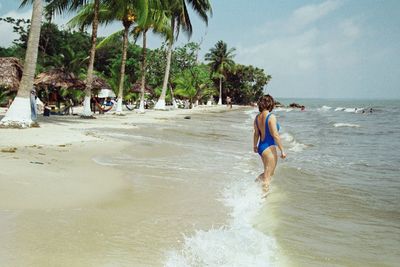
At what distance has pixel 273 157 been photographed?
613 cm

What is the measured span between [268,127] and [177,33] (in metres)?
31.9

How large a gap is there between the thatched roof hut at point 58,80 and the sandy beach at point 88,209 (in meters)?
13.9

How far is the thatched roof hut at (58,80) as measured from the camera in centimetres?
2161

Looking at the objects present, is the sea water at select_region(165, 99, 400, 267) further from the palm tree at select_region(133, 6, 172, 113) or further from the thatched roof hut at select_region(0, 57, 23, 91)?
the palm tree at select_region(133, 6, 172, 113)

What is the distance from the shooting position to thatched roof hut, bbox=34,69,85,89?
70.9 feet

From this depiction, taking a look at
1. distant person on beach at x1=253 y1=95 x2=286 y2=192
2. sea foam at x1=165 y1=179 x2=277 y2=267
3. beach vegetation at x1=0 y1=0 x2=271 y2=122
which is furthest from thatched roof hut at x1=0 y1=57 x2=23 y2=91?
sea foam at x1=165 y1=179 x2=277 y2=267

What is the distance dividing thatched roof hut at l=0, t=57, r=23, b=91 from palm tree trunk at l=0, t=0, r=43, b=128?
3.77 meters

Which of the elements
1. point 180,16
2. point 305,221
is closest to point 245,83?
point 180,16

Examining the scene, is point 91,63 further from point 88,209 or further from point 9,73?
point 88,209

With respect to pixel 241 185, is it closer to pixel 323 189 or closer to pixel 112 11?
pixel 323 189

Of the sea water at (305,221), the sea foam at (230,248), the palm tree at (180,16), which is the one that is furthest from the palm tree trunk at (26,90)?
the palm tree at (180,16)

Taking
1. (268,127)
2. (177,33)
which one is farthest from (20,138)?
(177,33)

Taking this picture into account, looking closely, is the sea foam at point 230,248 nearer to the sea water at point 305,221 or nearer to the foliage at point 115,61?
the sea water at point 305,221

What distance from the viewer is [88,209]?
4586 mm
